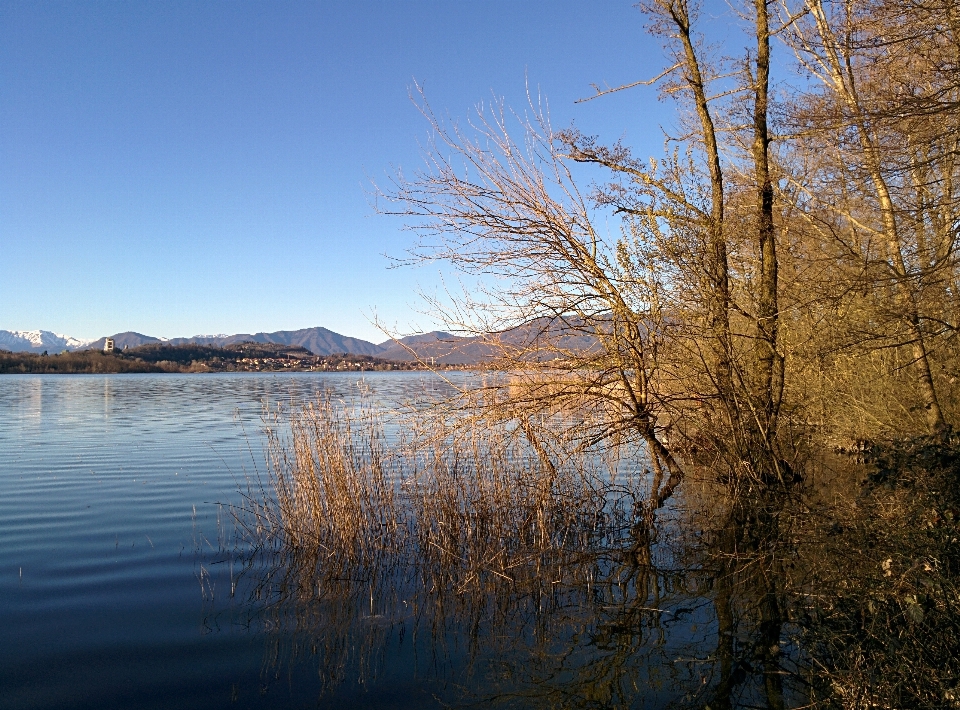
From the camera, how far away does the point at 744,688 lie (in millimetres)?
5172

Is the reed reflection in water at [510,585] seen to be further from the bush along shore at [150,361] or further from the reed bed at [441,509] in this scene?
the bush along shore at [150,361]

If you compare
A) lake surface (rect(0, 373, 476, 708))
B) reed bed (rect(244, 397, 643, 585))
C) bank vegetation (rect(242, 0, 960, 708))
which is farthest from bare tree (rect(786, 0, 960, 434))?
lake surface (rect(0, 373, 476, 708))

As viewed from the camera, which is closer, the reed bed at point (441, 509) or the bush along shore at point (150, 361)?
the reed bed at point (441, 509)

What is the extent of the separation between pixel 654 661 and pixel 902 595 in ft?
6.21

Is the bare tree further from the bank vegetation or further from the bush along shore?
the bush along shore

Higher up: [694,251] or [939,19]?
[939,19]

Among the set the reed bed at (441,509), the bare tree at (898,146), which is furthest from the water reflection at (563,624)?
the bare tree at (898,146)

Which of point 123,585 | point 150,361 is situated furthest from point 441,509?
point 150,361

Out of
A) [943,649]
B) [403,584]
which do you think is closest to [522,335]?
[403,584]

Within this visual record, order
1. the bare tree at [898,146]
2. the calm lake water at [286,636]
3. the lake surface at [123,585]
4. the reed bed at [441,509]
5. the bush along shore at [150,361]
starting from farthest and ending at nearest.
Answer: the bush along shore at [150,361] < the reed bed at [441,509] < the bare tree at [898,146] < the lake surface at [123,585] < the calm lake water at [286,636]

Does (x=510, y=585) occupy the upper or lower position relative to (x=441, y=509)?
lower

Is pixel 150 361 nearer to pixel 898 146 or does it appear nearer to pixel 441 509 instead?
pixel 441 509

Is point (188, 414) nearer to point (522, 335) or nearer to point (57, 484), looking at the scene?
point (57, 484)

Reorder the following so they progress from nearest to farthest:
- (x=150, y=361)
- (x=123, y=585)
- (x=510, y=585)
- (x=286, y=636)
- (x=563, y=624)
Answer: (x=286, y=636)
(x=563, y=624)
(x=510, y=585)
(x=123, y=585)
(x=150, y=361)
